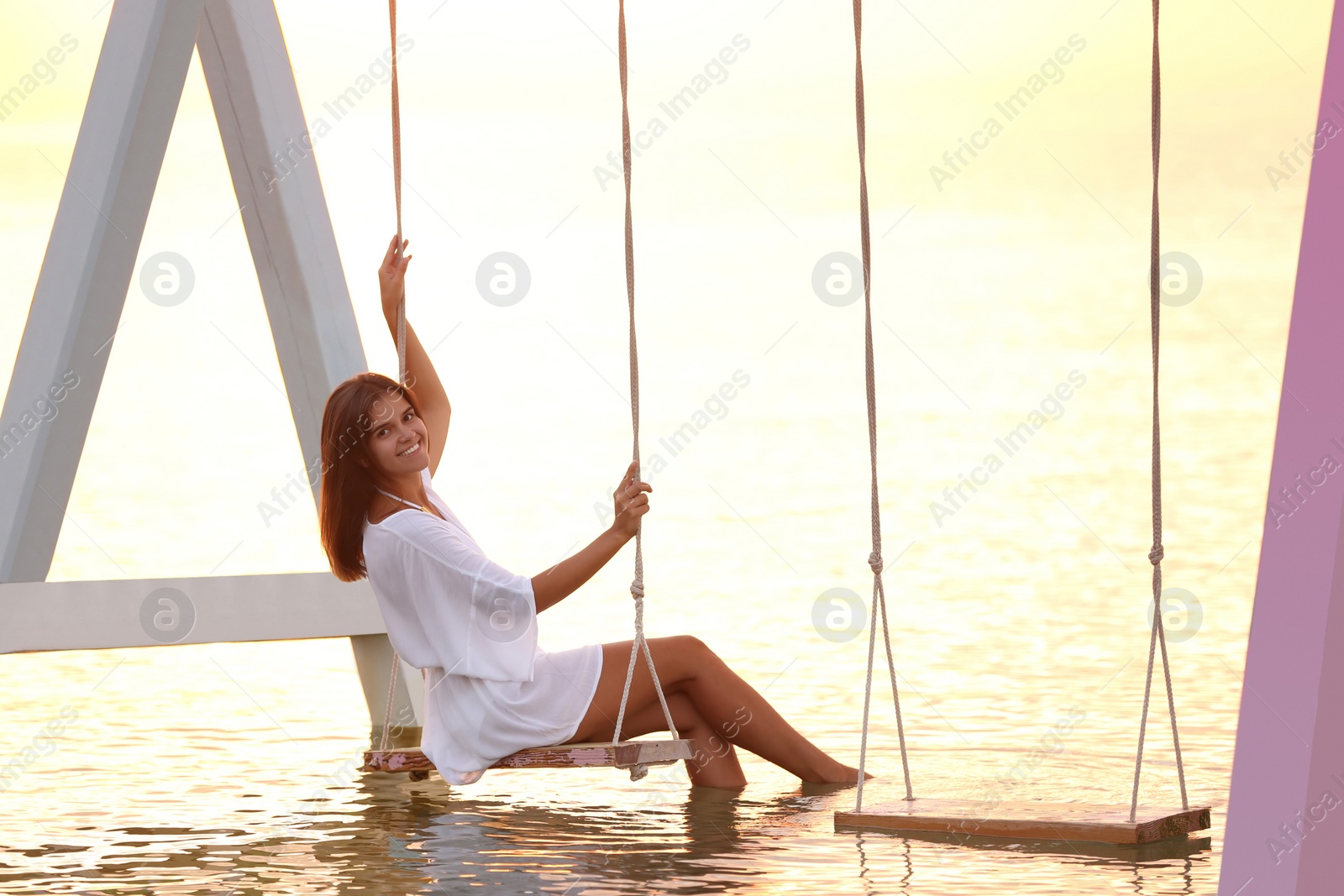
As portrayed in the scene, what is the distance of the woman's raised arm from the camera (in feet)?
12.2

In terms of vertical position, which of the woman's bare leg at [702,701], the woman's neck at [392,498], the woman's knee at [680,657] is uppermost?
the woman's neck at [392,498]

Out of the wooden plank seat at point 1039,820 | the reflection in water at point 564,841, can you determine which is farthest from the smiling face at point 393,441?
the wooden plank seat at point 1039,820

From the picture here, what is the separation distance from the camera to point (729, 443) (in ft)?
44.1

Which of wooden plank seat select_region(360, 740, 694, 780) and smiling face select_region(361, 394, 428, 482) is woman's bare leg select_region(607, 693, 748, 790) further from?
smiling face select_region(361, 394, 428, 482)

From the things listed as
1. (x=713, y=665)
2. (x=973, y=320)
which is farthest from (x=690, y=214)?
(x=713, y=665)

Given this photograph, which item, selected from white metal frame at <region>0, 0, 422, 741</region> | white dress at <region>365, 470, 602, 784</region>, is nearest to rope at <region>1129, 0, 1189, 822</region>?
white dress at <region>365, 470, 602, 784</region>

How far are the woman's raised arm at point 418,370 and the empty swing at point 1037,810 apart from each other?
0.96 m

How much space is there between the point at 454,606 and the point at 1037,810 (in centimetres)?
110

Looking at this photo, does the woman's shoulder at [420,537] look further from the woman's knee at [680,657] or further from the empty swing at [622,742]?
the woman's knee at [680,657]

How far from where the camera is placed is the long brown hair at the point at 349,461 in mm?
3436

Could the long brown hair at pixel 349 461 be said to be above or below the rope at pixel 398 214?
below

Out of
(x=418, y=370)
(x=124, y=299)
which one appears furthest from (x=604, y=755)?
(x=124, y=299)

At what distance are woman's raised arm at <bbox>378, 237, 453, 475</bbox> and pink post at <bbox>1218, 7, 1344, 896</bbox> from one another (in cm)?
196

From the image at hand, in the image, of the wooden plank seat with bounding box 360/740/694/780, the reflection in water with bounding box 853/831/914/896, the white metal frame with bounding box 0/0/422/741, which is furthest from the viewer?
the white metal frame with bounding box 0/0/422/741
